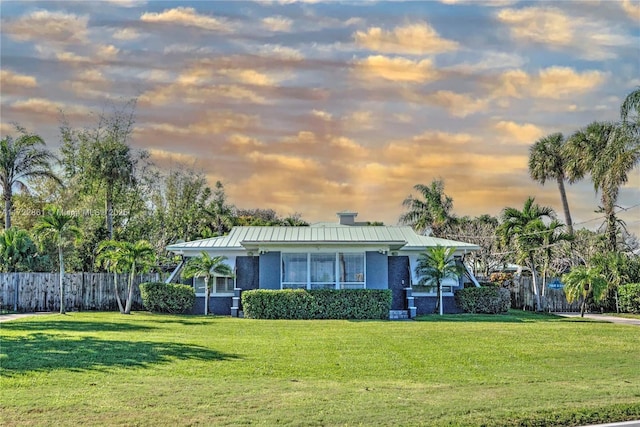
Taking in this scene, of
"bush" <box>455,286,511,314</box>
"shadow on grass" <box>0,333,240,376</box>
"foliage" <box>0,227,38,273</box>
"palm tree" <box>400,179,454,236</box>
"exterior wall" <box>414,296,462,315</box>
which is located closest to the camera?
"shadow on grass" <box>0,333,240,376</box>

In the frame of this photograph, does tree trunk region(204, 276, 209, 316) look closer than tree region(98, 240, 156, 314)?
No

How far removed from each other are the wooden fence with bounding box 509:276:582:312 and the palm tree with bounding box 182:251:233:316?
1601cm

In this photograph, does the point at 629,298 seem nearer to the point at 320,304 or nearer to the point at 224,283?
the point at 320,304

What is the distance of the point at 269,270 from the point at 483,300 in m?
9.46

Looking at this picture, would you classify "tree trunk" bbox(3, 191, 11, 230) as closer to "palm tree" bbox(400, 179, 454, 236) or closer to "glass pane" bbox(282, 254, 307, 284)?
"glass pane" bbox(282, 254, 307, 284)

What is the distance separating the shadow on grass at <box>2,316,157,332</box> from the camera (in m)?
18.0

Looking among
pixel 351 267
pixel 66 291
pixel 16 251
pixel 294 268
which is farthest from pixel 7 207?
pixel 351 267

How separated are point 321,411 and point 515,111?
1655cm

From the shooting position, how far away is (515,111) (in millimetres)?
22203

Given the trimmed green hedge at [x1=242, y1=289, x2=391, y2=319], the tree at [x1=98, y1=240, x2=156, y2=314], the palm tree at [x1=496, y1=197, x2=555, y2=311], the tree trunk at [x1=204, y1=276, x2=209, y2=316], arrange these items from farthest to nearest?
1. the palm tree at [x1=496, y1=197, x2=555, y2=311]
2. the tree trunk at [x1=204, y1=276, x2=209, y2=316]
3. the tree at [x1=98, y1=240, x2=156, y2=314]
4. the trimmed green hedge at [x1=242, y1=289, x2=391, y2=319]

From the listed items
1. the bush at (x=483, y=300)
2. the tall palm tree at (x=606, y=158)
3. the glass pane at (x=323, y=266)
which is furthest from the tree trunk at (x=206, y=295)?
the tall palm tree at (x=606, y=158)

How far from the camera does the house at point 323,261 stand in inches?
1046

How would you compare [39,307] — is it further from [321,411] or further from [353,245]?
[321,411]

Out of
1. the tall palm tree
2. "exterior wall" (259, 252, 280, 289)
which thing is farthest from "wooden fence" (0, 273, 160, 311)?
the tall palm tree
